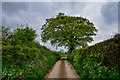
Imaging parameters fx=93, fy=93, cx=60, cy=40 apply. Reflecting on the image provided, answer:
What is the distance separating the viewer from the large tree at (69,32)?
2242cm

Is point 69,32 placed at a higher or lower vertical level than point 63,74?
higher

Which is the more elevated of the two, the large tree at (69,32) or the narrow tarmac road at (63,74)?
the large tree at (69,32)

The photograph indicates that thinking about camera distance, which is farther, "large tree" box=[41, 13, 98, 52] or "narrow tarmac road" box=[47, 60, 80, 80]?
"large tree" box=[41, 13, 98, 52]

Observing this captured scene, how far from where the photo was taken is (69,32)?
22.4 m

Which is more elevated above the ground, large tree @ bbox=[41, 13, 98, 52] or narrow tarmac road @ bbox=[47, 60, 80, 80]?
large tree @ bbox=[41, 13, 98, 52]

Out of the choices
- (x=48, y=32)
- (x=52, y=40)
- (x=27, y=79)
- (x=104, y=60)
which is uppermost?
(x=48, y=32)

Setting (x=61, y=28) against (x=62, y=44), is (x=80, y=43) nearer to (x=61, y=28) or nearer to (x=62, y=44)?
(x=62, y=44)

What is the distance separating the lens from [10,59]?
Answer: 16.5ft

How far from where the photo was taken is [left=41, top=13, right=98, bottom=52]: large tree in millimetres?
22422

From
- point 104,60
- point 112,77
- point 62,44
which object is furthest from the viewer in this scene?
point 62,44

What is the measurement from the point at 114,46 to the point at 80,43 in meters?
19.1

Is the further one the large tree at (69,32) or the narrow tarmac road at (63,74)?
the large tree at (69,32)

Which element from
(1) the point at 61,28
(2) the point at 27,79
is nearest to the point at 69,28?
(1) the point at 61,28

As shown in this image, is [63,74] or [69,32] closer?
[63,74]
